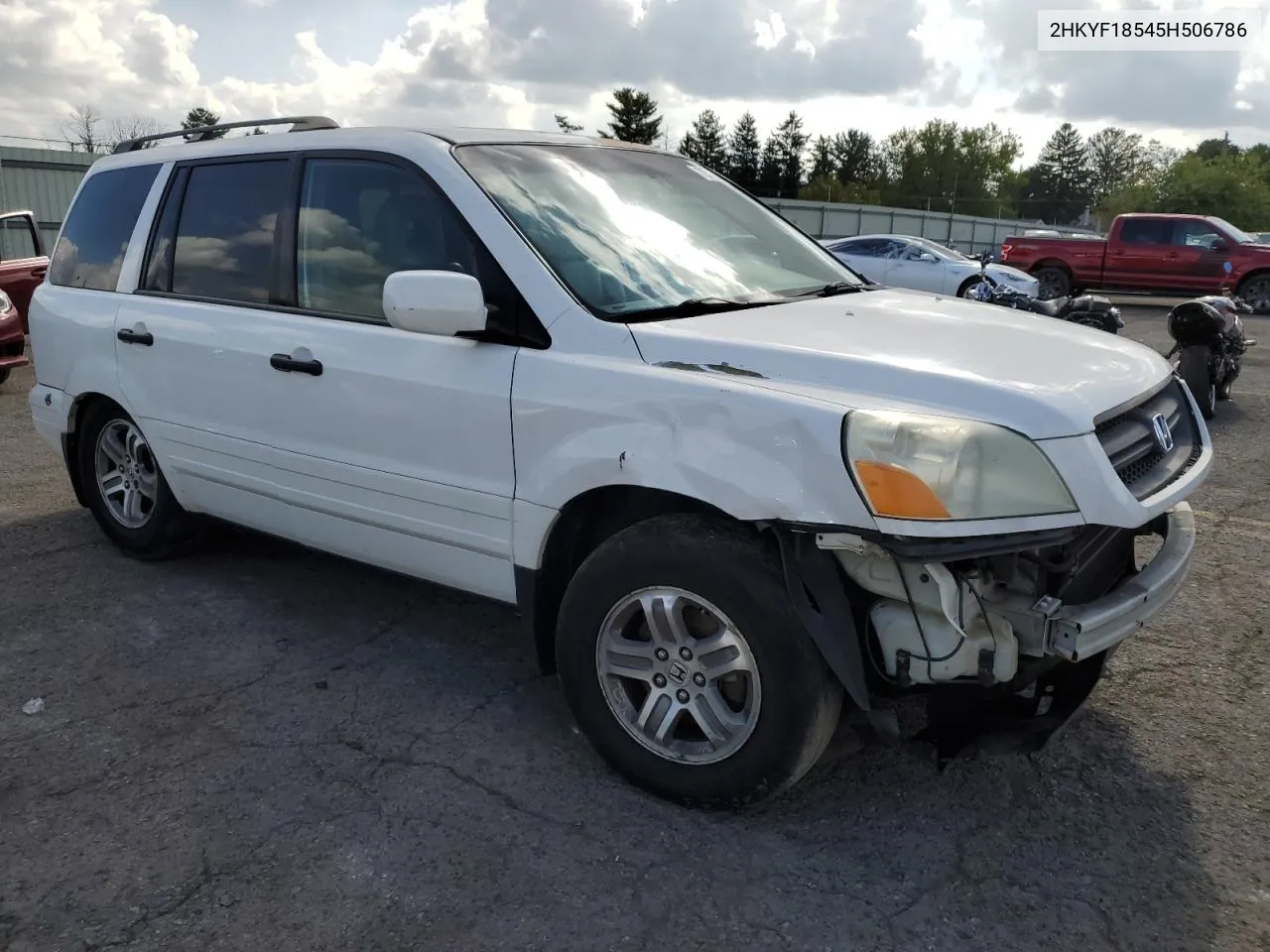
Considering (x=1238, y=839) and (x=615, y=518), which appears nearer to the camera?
(x=1238, y=839)

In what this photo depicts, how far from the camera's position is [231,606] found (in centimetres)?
456

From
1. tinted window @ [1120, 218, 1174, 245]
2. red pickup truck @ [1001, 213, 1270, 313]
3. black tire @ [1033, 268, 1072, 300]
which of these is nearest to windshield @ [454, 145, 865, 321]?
red pickup truck @ [1001, 213, 1270, 313]

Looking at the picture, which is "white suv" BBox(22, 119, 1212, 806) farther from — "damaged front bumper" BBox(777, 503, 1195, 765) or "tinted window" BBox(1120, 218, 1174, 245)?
"tinted window" BBox(1120, 218, 1174, 245)

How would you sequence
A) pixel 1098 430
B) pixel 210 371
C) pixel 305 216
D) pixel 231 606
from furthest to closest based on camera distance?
pixel 231 606 → pixel 210 371 → pixel 305 216 → pixel 1098 430

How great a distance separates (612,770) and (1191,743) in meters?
1.86

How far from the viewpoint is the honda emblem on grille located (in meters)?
2.94

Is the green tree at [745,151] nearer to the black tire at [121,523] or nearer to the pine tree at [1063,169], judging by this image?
the pine tree at [1063,169]

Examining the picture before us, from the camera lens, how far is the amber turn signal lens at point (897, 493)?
2.49 m

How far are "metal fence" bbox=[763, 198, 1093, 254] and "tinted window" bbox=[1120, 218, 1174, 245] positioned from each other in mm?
15864

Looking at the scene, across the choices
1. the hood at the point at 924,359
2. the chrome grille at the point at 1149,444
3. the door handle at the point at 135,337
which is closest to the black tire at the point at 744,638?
the hood at the point at 924,359

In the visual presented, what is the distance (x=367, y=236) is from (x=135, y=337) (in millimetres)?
1481

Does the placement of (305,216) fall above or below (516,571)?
above

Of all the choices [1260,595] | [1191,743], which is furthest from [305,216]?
[1260,595]

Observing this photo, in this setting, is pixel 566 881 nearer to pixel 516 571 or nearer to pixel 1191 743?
pixel 516 571
